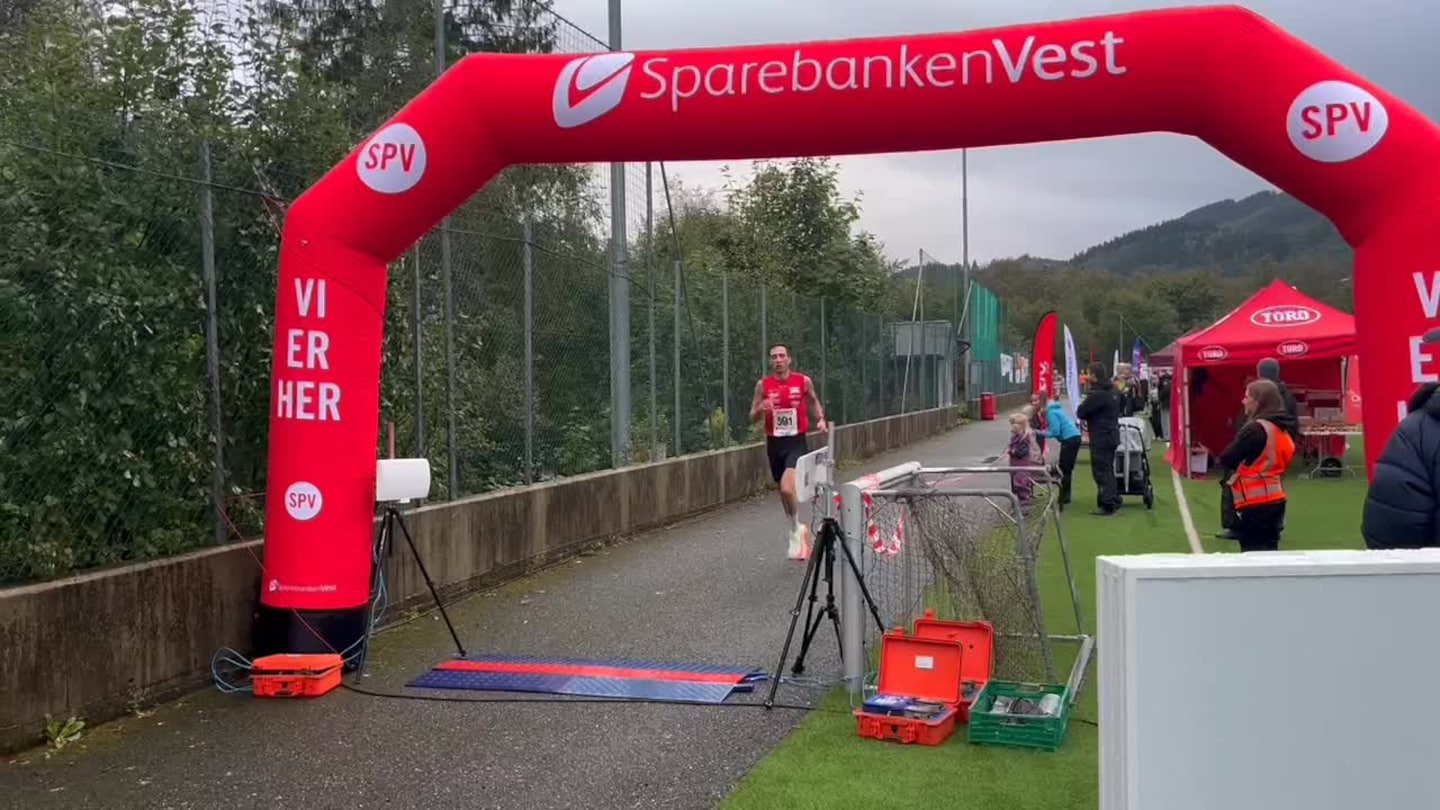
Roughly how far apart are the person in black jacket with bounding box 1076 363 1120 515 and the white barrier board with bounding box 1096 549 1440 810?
1235cm

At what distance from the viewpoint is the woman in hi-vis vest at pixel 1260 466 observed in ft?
27.1

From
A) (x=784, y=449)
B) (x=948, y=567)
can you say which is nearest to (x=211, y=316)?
(x=948, y=567)

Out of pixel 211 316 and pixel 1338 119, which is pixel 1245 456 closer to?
pixel 1338 119

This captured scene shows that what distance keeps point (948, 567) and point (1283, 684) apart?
371 centimetres

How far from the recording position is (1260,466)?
827 cm

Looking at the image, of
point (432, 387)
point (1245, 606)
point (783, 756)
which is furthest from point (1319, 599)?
point (432, 387)

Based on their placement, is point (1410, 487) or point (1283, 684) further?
point (1410, 487)

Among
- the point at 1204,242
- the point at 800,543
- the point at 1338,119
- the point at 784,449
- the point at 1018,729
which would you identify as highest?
the point at 1204,242

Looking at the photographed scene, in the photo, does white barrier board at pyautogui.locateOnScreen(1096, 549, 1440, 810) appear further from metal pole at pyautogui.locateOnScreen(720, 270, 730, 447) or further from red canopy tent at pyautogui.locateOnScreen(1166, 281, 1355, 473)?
red canopy tent at pyautogui.locateOnScreen(1166, 281, 1355, 473)

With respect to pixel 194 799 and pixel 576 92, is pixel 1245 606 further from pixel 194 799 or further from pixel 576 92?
pixel 576 92

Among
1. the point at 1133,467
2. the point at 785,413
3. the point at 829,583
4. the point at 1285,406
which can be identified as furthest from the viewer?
the point at 1133,467

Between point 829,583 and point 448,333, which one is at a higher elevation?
point 448,333

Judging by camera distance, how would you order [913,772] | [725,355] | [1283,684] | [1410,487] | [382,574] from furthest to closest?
[725,355] → [382,574] → [913,772] → [1410,487] → [1283,684]

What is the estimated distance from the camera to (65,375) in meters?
6.05
